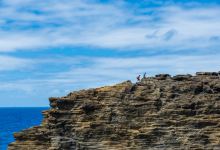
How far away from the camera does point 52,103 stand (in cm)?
4659

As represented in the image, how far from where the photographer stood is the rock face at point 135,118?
42.7 m

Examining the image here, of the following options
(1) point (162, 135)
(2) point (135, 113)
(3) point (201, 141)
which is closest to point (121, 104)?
(2) point (135, 113)

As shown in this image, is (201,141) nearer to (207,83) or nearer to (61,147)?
(207,83)

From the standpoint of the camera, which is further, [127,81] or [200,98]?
[127,81]

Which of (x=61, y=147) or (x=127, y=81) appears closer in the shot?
(x=61, y=147)

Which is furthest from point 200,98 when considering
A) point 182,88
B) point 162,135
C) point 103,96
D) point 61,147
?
point 61,147

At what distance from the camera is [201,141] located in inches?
1658

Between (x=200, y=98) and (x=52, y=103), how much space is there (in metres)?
12.4

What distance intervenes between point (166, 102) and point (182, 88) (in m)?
2.15

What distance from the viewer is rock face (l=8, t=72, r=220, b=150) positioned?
4266 cm

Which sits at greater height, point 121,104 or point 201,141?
point 121,104

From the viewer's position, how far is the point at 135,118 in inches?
1740

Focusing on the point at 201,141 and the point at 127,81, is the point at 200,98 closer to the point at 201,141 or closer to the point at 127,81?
the point at 201,141

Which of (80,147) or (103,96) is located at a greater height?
(103,96)
